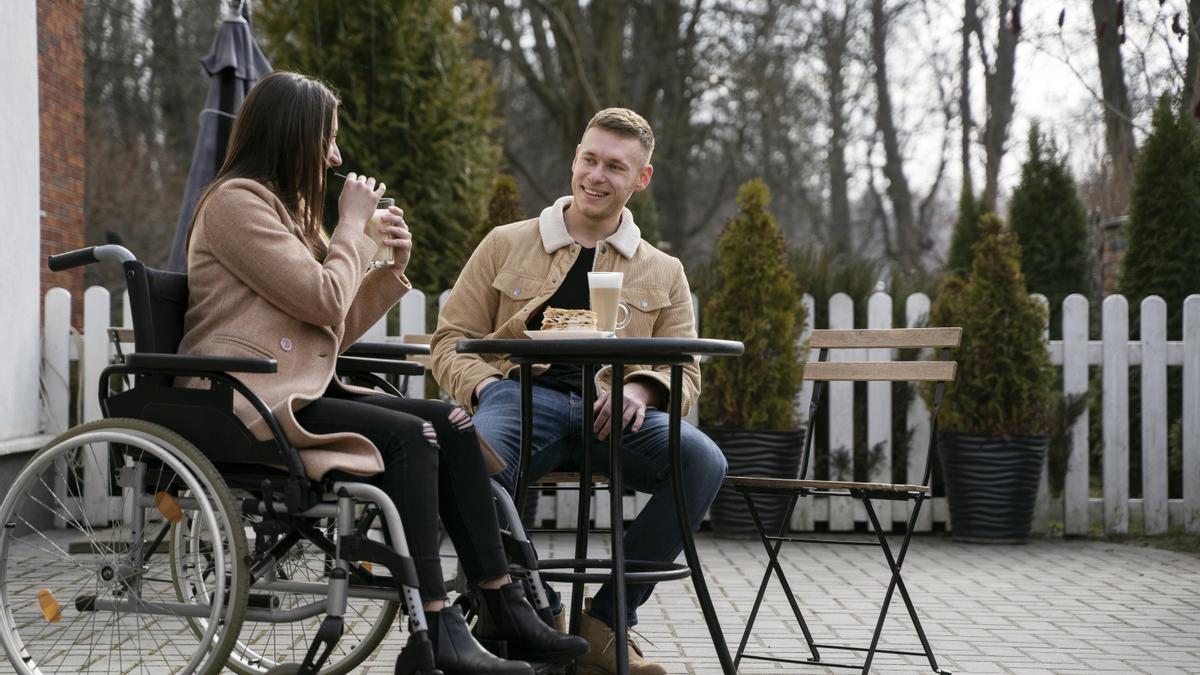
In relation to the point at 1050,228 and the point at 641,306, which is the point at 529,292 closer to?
the point at 641,306

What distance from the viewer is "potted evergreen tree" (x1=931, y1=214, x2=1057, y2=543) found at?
6.35 m

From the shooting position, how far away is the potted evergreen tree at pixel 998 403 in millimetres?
6348

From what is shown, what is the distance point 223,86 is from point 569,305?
2.73 m

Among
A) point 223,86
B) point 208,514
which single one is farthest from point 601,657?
point 223,86

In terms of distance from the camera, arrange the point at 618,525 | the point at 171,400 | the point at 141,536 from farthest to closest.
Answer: the point at 618,525 → the point at 141,536 → the point at 171,400

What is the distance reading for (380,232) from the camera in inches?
121

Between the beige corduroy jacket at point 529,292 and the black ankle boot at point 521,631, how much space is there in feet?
2.91

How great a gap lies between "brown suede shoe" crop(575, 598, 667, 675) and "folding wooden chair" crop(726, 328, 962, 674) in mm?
402

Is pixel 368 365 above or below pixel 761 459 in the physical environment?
above

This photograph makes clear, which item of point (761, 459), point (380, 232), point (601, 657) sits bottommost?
point (601, 657)

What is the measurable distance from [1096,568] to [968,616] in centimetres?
148

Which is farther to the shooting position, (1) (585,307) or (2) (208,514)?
(1) (585,307)

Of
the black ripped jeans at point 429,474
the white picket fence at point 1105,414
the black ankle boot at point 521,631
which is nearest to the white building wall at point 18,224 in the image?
the white picket fence at point 1105,414

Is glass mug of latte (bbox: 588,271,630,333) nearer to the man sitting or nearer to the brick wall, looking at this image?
the man sitting
